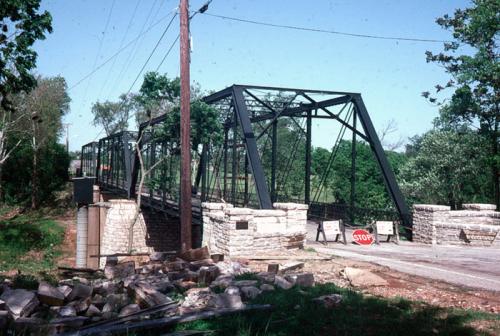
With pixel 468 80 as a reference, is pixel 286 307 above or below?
below

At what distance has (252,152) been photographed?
52.9 feet

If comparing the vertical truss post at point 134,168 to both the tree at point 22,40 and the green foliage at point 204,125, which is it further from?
the tree at point 22,40

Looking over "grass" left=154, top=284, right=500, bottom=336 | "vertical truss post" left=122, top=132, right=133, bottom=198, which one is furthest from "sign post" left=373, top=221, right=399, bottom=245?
"vertical truss post" left=122, top=132, right=133, bottom=198

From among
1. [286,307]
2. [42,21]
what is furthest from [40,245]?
[286,307]

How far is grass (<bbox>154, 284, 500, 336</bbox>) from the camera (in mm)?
6449

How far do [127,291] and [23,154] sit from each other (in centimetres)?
4049

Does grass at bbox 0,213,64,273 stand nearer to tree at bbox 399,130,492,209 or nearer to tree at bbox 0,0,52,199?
tree at bbox 0,0,52,199

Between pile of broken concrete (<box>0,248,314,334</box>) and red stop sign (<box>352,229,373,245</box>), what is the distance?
6599mm

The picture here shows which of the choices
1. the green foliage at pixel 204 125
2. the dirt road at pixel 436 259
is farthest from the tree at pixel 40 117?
the dirt road at pixel 436 259

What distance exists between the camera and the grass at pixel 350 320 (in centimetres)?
645

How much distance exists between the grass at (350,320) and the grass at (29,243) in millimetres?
23400

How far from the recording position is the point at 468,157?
1124 inches

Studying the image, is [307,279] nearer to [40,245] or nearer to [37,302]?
[37,302]

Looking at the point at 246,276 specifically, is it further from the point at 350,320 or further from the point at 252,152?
the point at 252,152
